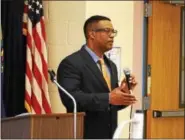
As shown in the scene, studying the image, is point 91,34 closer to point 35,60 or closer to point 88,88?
point 88,88

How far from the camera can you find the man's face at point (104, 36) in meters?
2.22

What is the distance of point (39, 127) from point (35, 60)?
1.65m

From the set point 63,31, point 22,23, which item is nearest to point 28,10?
point 22,23

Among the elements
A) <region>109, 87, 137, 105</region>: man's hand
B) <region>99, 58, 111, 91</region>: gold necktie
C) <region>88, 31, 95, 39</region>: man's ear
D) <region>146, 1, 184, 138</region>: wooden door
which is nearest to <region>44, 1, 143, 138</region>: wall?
<region>146, 1, 184, 138</region>: wooden door

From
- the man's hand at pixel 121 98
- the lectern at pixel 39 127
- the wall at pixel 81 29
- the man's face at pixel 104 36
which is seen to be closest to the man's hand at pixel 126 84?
the man's hand at pixel 121 98

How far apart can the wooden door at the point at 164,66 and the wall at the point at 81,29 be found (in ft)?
0.38

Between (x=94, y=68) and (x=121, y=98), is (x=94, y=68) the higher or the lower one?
the higher one

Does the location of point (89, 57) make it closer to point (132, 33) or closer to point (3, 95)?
point (3, 95)

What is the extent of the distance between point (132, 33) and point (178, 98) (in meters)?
0.70

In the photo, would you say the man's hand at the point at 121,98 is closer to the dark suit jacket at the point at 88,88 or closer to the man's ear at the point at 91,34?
the dark suit jacket at the point at 88,88

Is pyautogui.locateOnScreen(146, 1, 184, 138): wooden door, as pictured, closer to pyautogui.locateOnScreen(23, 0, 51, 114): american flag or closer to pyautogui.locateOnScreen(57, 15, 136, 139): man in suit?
pyautogui.locateOnScreen(23, 0, 51, 114): american flag

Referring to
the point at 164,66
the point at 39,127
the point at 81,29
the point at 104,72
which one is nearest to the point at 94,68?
the point at 104,72

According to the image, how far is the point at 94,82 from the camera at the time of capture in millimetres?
2090

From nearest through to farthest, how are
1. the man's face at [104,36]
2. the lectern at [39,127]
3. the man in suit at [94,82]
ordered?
the lectern at [39,127] < the man in suit at [94,82] < the man's face at [104,36]
